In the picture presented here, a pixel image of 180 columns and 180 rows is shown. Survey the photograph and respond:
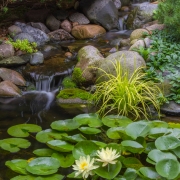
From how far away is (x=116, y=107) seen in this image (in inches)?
213

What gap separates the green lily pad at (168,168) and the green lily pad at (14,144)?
184 cm

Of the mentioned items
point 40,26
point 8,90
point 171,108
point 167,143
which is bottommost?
point 8,90

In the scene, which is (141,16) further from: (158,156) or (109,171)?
(109,171)

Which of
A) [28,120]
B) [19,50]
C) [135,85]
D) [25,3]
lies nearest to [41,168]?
[28,120]

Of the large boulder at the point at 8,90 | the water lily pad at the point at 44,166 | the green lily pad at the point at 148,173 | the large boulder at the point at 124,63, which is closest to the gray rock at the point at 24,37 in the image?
the large boulder at the point at 8,90

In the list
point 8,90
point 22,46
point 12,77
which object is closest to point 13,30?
point 22,46

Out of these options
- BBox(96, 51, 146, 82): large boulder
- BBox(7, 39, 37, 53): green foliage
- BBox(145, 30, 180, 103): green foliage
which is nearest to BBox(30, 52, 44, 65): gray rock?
BBox(7, 39, 37, 53): green foliage

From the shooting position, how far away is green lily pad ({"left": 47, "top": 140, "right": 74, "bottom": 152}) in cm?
366

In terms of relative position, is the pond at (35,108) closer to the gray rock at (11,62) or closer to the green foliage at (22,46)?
the gray rock at (11,62)

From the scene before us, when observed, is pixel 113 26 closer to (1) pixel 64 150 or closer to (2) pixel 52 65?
(2) pixel 52 65

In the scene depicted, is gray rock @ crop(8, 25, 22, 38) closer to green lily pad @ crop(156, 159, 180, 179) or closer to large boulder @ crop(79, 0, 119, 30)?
large boulder @ crop(79, 0, 119, 30)

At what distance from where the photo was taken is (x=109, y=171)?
296 cm

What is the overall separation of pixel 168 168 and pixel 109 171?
52 centimetres

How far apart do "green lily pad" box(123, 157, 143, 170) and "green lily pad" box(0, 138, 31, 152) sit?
1360mm
